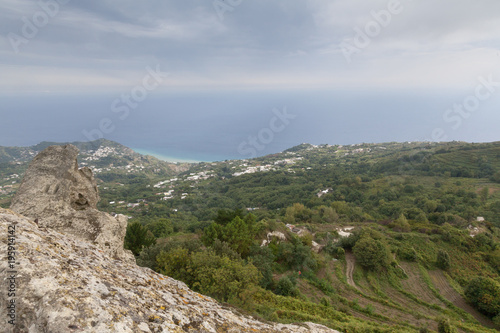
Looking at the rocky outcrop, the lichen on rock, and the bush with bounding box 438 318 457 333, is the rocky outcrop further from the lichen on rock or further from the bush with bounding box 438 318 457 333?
the bush with bounding box 438 318 457 333

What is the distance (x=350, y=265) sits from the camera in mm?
24766

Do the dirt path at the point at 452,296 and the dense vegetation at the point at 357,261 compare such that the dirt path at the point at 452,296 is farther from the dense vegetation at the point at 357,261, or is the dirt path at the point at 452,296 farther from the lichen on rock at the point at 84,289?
the lichen on rock at the point at 84,289

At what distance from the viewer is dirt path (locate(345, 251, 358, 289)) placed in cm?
2227

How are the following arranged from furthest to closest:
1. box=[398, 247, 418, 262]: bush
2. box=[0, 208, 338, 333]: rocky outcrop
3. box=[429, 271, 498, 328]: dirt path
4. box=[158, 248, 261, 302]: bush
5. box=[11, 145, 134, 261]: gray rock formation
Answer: box=[398, 247, 418, 262]: bush
box=[429, 271, 498, 328]: dirt path
box=[158, 248, 261, 302]: bush
box=[11, 145, 134, 261]: gray rock formation
box=[0, 208, 338, 333]: rocky outcrop

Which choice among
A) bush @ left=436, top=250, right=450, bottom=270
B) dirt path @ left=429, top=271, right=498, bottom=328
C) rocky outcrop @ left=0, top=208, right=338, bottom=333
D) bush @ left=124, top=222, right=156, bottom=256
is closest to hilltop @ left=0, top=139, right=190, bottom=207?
bush @ left=124, top=222, right=156, bottom=256

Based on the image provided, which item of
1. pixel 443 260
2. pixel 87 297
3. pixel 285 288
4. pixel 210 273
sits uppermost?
pixel 87 297

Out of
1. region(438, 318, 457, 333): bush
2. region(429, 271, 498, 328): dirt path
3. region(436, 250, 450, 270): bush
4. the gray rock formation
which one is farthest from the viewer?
region(436, 250, 450, 270): bush

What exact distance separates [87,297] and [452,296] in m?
29.8

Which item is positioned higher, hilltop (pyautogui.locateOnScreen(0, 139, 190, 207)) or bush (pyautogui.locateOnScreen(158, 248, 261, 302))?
hilltop (pyautogui.locateOnScreen(0, 139, 190, 207))

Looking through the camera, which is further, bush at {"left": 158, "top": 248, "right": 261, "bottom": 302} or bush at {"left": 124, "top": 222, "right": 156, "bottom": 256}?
bush at {"left": 124, "top": 222, "right": 156, "bottom": 256}

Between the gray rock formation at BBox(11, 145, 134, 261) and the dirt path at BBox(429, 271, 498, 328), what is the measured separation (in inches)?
1084

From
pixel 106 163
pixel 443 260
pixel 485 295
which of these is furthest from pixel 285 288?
pixel 106 163

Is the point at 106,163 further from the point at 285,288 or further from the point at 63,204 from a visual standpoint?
the point at 63,204

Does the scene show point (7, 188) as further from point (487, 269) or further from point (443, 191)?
point (443, 191)
